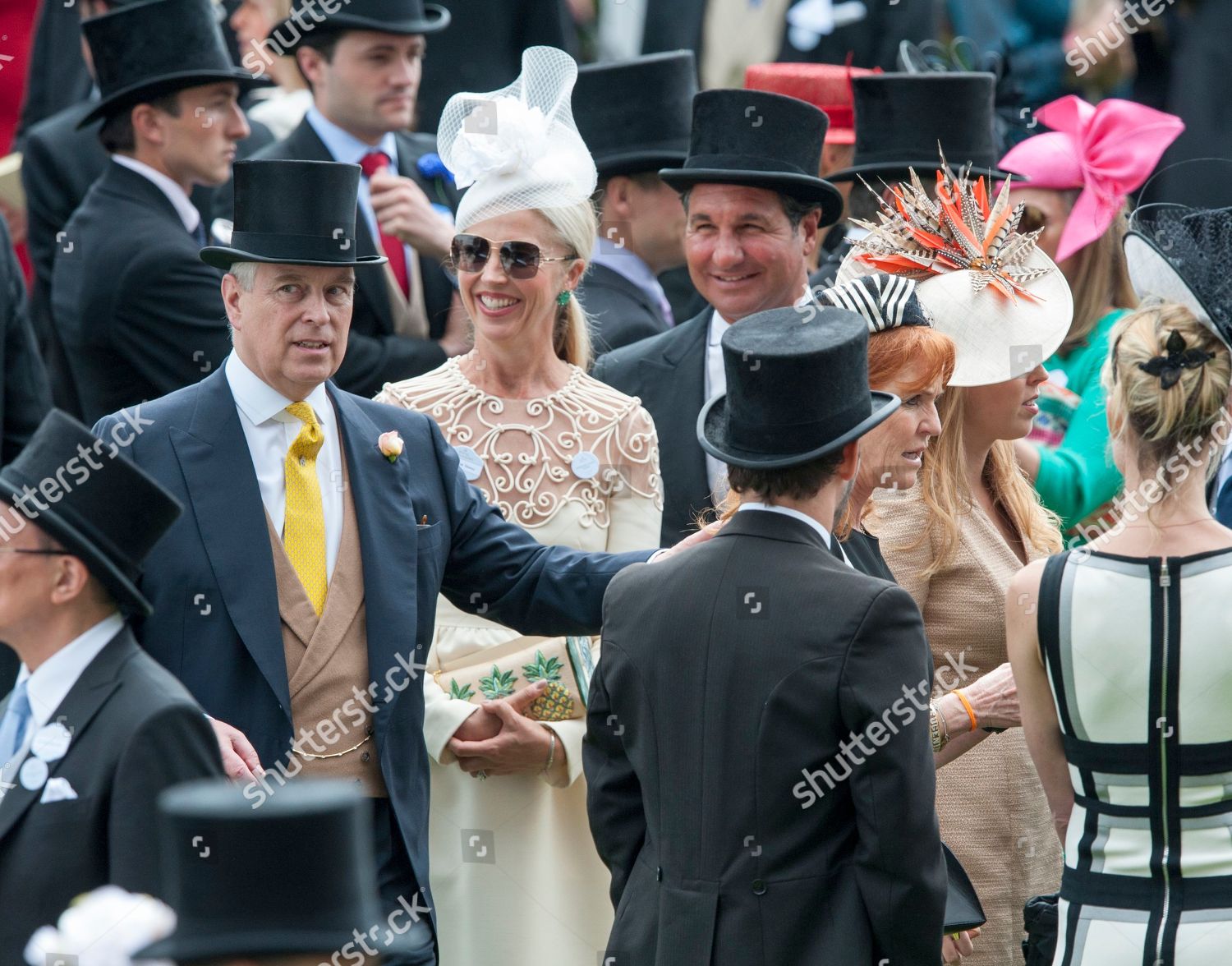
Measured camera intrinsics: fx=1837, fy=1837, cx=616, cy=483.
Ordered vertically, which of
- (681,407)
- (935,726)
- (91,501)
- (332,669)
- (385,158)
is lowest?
(935,726)

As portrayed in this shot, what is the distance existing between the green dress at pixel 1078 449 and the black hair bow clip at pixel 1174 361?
156 centimetres

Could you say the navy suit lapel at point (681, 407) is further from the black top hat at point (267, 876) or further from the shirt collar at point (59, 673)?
the black top hat at point (267, 876)

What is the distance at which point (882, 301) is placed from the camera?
400 centimetres

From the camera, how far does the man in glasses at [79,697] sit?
309cm

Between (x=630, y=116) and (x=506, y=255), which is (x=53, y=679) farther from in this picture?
(x=630, y=116)

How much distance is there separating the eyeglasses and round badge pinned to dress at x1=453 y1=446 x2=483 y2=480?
47 cm

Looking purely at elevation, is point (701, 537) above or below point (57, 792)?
above

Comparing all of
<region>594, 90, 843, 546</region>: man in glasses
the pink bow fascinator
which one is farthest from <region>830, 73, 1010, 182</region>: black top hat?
<region>594, 90, 843, 546</region>: man in glasses

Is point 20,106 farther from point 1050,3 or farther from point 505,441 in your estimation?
point 1050,3

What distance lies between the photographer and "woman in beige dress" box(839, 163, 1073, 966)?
4258 mm

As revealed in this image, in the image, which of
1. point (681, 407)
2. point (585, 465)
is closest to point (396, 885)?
point (585, 465)

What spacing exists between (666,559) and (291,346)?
1.04 metres

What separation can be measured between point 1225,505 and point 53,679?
9.67 feet

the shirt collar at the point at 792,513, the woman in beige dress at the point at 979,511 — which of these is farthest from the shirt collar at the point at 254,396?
the woman in beige dress at the point at 979,511
